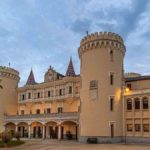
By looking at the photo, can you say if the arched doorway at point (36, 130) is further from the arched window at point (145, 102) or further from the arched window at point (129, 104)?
the arched window at point (145, 102)

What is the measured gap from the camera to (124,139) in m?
45.3

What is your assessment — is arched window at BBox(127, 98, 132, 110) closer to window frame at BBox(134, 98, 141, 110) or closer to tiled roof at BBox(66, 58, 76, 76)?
window frame at BBox(134, 98, 141, 110)

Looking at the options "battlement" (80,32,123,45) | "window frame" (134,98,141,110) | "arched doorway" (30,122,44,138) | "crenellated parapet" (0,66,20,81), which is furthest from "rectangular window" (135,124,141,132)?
"crenellated parapet" (0,66,20,81)

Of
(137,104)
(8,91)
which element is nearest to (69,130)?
(137,104)

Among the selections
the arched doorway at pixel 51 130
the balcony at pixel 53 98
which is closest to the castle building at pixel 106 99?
the balcony at pixel 53 98

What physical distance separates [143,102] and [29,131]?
26577 mm

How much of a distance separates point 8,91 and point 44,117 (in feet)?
46.9

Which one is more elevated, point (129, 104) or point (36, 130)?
point (129, 104)

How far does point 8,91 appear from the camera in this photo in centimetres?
6656

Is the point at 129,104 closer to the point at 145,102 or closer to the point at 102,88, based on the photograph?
the point at 145,102

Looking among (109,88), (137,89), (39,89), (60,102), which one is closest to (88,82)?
(109,88)

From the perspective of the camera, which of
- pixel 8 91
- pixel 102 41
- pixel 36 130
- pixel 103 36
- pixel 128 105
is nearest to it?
pixel 128 105

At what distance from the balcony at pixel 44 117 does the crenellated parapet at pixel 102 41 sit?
1202cm

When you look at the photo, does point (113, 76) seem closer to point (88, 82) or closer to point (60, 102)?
point (88, 82)
